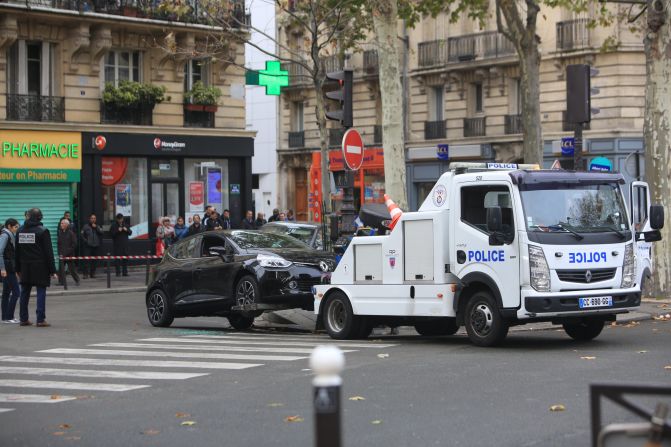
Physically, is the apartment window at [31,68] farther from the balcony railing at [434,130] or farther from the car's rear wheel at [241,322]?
the balcony railing at [434,130]

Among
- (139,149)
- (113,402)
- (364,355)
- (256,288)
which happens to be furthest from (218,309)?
(139,149)

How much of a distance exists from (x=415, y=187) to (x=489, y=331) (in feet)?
125

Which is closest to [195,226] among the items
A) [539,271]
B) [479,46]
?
[479,46]

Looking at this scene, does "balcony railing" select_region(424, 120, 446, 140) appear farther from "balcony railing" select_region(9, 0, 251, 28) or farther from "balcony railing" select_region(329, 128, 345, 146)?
"balcony railing" select_region(9, 0, 251, 28)

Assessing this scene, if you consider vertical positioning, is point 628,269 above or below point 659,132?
below

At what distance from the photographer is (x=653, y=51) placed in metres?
23.4

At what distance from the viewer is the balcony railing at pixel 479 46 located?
1885 inches

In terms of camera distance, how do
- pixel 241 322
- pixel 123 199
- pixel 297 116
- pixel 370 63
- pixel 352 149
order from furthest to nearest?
pixel 297 116
pixel 370 63
pixel 123 199
pixel 241 322
pixel 352 149

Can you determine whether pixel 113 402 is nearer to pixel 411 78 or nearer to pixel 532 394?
pixel 532 394

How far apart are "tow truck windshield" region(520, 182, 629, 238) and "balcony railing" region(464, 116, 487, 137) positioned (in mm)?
33624

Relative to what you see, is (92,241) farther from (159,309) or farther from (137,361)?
(137,361)

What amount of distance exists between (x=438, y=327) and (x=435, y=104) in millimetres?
35289

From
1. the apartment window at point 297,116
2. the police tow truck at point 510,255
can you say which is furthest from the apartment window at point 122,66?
the police tow truck at point 510,255

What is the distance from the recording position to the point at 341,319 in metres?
17.4
